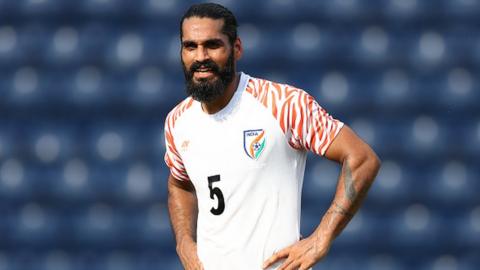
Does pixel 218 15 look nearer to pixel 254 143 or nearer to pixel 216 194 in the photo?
pixel 254 143

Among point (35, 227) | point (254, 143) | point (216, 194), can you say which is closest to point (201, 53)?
point (254, 143)

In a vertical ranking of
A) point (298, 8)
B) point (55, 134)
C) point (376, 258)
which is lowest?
point (376, 258)

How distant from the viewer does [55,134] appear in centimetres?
524

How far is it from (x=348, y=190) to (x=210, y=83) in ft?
1.46

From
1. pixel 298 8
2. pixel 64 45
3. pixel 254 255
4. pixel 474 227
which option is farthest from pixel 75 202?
pixel 254 255

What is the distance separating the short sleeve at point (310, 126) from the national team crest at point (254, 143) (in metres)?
0.08

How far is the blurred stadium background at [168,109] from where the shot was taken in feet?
16.4

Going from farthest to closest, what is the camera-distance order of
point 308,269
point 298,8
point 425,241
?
point 298,8 < point 425,241 < point 308,269

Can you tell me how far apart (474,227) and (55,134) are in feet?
6.75

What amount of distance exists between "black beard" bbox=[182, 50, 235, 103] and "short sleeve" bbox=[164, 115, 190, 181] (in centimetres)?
22

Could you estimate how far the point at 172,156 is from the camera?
118 inches

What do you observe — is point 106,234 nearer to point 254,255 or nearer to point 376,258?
point 376,258

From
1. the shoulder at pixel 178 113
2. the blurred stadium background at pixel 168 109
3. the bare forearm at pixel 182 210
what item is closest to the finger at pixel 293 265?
the bare forearm at pixel 182 210

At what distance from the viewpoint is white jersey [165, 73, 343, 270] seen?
8.96 feet
